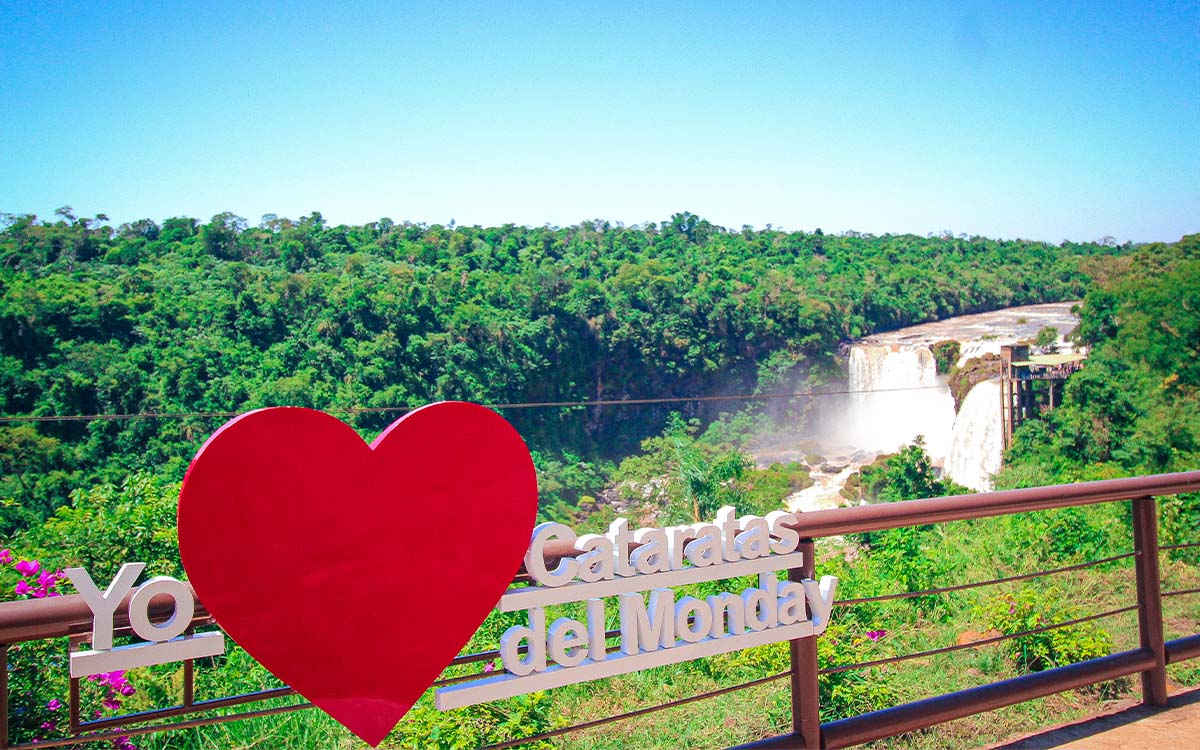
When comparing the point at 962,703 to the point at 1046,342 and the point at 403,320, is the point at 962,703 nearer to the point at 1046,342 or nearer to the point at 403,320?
the point at 1046,342

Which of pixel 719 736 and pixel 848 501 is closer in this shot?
pixel 719 736

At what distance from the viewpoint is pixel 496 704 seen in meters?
2.51

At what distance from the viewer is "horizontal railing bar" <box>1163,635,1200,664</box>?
2371mm

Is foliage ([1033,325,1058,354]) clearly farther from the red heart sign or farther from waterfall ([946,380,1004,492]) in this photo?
the red heart sign

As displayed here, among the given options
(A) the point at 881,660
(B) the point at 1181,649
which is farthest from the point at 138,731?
(B) the point at 1181,649

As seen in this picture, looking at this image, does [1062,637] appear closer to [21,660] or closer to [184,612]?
[184,612]

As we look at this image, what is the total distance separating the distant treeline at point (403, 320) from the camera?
2622cm

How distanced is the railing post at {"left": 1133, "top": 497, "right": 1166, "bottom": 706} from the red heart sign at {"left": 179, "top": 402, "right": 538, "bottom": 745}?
63.0 inches

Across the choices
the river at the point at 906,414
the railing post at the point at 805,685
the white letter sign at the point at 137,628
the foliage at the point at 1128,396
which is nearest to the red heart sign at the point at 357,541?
the white letter sign at the point at 137,628

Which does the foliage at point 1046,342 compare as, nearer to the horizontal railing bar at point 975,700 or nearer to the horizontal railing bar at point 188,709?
the horizontal railing bar at point 975,700

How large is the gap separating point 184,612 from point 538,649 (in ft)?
1.83

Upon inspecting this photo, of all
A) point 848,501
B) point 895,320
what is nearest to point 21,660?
point 848,501

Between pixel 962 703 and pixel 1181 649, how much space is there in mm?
784

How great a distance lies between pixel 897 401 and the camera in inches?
1121
